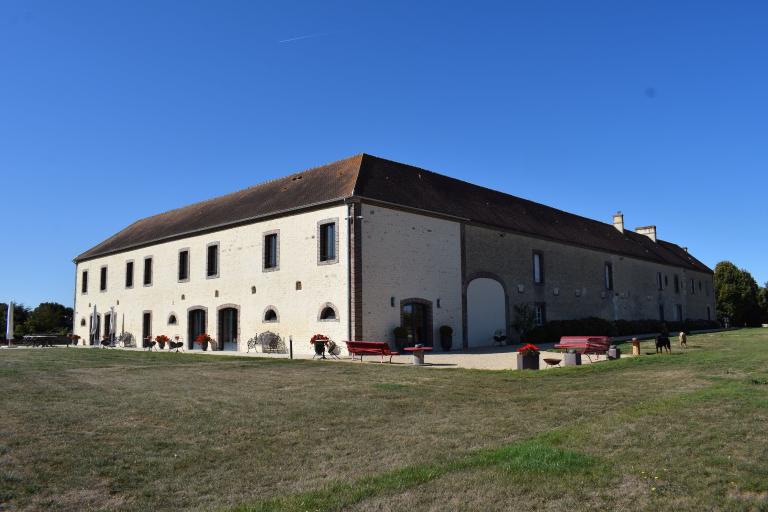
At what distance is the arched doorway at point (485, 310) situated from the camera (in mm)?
25797

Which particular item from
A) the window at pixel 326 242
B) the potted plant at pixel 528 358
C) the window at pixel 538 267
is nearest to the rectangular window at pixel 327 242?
the window at pixel 326 242

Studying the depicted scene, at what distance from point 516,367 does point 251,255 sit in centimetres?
1374

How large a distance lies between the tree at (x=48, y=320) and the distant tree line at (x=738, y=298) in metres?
61.8

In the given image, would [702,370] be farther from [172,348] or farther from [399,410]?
[172,348]

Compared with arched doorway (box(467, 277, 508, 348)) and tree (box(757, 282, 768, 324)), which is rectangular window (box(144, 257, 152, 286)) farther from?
tree (box(757, 282, 768, 324))

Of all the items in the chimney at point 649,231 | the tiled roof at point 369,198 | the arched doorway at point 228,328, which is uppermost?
the chimney at point 649,231

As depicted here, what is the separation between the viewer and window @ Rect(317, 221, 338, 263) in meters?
22.4

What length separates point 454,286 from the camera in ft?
81.8

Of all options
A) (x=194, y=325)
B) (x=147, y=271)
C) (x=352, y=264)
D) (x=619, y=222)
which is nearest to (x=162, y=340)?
(x=194, y=325)

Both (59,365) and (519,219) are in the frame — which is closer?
(59,365)

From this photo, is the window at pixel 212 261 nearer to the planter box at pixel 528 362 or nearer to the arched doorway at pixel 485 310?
the arched doorway at pixel 485 310

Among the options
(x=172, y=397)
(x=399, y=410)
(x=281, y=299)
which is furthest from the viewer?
(x=281, y=299)

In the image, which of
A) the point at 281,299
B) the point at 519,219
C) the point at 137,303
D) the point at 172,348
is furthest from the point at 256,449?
the point at 137,303

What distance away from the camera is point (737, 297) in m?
61.7
